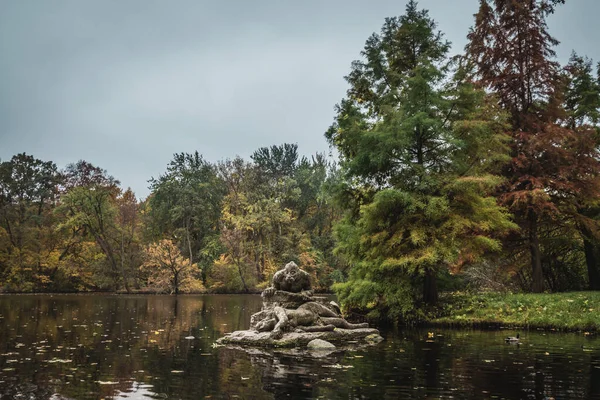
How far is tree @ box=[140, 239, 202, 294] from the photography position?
141 ft

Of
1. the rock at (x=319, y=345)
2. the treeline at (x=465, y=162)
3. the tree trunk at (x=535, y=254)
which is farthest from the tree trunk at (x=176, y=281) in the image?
the rock at (x=319, y=345)

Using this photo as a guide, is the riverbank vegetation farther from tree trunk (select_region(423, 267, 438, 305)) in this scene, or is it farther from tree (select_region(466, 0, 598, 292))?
tree (select_region(466, 0, 598, 292))

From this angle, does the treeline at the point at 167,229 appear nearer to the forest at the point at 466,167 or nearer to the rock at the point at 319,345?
the forest at the point at 466,167

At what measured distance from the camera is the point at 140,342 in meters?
12.2

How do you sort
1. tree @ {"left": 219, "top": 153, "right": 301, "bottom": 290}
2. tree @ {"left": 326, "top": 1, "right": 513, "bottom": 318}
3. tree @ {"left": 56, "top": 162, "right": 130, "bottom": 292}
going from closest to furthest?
tree @ {"left": 326, "top": 1, "right": 513, "bottom": 318}, tree @ {"left": 56, "top": 162, "right": 130, "bottom": 292}, tree @ {"left": 219, "top": 153, "right": 301, "bottom": 290}

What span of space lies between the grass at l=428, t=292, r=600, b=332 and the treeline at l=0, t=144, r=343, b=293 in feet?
92.3

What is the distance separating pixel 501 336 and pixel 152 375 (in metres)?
10.3

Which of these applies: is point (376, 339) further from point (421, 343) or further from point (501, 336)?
point (501, 336)

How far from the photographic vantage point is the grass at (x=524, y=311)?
48.3 ft

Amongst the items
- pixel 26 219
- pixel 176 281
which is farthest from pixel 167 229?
pixel 26 219

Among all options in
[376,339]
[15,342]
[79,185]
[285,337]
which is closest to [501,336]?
[376,339]

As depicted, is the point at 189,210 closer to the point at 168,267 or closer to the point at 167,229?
the point at 167,229

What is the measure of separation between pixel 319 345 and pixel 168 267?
34.8 metres

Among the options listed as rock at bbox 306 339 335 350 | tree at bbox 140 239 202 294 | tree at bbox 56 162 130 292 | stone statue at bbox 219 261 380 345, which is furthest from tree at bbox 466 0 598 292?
tree at bbox 56 162 130 292
